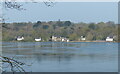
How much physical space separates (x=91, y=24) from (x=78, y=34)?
1.30 meters

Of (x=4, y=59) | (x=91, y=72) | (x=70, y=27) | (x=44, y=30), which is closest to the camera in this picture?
(x=4, y=59)

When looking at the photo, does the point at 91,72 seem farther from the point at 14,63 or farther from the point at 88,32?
the point at 88,32

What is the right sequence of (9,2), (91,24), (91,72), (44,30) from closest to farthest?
(9,2), (91,72), (44,30), (91,24)

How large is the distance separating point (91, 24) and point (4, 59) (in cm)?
1622

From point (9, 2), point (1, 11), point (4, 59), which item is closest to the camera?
point (9, 2)

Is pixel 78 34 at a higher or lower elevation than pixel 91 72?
higher

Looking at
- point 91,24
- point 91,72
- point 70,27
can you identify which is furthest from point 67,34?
point 91,72

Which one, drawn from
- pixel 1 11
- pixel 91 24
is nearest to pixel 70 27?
pixel 91 24

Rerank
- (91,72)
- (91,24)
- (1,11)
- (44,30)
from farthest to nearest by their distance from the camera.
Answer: (91,24)
(44,30)
(91,72)
(1,11)

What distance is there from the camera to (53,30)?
1489cm

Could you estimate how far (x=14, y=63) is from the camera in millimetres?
1680

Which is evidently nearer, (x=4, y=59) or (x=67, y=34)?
(x=4, y=59)

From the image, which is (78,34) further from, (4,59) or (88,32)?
(4,59)

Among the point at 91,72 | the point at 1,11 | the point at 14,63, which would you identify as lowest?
the point at 91,72
